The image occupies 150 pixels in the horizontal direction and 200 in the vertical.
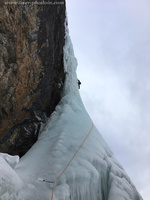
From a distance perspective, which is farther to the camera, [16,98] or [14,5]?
[16,98]

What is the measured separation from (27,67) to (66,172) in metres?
3.02

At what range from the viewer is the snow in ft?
9.60

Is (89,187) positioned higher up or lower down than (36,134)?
higher up

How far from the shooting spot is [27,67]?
527cm

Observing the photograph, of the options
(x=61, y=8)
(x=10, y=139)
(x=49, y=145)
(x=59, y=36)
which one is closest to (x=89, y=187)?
(x=49, y=145)

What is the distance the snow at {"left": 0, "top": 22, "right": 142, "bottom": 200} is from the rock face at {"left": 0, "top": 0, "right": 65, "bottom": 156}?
885mm

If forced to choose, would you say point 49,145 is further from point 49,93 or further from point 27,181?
point 49,93

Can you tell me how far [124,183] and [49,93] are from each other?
3.85 m

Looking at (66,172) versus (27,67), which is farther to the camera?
(27,67)

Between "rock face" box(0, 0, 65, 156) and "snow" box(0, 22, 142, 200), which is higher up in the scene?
"rock face" box(0, 0, 65, 156)

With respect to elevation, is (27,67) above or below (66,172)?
above

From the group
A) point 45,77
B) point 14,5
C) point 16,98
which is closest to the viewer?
point 14,5

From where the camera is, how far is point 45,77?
6.16 meters

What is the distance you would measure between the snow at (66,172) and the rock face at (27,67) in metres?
0.88
